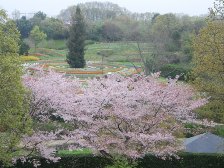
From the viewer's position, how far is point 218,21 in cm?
1465

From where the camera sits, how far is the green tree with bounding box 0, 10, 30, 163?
1128cm

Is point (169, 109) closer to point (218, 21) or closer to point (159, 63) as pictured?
point (218, 21)

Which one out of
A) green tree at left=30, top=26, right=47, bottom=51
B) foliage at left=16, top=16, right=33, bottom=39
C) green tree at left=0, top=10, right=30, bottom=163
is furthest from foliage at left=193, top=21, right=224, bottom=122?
foliage at left=16, top=16, right=33, bottom=39

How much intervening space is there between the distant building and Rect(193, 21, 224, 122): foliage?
5.66ft

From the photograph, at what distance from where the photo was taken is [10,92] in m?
11.3

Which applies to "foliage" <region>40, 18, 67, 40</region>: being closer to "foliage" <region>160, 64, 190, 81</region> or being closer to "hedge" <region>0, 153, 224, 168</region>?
"foliage" <region>160, 64, 190, 81</region>

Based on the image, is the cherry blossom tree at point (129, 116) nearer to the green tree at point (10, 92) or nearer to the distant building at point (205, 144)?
the green tree at point (10, 92)

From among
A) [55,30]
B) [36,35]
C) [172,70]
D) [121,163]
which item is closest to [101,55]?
[36,35]

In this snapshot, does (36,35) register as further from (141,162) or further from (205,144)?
(141,162)

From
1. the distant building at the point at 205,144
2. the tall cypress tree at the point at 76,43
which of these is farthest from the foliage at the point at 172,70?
the distant building at the point at 205,144

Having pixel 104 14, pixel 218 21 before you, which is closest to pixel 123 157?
pixel 218 21

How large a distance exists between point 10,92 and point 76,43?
119 ft

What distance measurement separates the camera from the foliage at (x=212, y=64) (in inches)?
551

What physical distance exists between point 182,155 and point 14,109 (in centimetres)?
649
